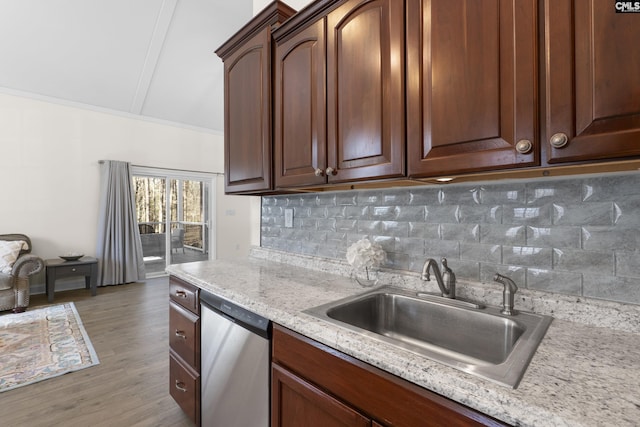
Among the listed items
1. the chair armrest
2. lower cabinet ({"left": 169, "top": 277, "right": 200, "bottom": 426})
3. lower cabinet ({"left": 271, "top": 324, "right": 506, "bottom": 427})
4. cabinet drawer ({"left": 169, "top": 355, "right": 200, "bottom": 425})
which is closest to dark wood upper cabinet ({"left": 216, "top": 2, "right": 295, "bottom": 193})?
lower cabinet ({"left": 169, "top": 277, "right": 200, "bottom": 426})

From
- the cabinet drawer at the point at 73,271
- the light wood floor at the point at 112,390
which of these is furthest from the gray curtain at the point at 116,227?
the light wood floor at the point at 112,390

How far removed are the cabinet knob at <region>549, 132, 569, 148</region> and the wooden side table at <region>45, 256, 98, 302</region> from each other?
5115 mm

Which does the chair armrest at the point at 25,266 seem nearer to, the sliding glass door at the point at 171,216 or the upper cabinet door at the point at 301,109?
the sliding glass door at the point at 171,216

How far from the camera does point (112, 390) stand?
2025 mm

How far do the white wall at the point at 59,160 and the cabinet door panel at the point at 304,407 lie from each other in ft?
16.1

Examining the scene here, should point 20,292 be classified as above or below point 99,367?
above

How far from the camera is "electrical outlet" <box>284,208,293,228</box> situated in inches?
80.2

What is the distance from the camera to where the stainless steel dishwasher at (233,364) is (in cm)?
114

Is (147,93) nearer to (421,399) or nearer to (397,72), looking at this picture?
(397,72)

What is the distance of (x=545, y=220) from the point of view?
106cm

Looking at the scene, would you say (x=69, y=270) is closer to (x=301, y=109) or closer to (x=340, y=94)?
(x=301, y=109)

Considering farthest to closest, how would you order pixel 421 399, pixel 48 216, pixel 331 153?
pixel 48 216
pixel 331 153
pixel 421 399

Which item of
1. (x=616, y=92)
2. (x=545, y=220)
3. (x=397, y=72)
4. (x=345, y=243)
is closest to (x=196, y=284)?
(x=345, y=243)

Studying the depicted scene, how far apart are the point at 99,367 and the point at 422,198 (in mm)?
2710
